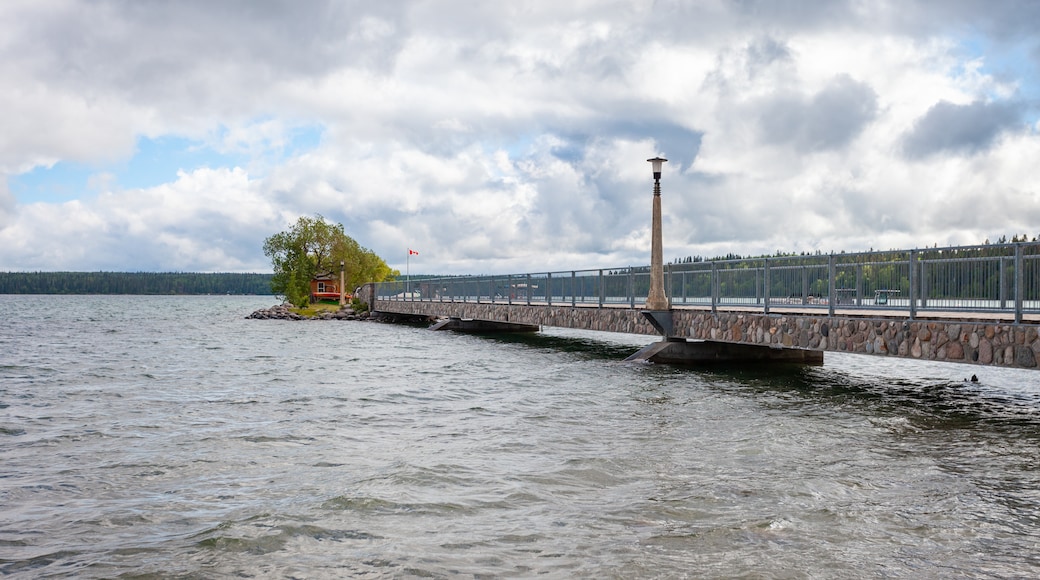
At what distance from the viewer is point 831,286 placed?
689 inches

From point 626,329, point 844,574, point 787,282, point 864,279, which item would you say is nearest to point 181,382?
point 626,329

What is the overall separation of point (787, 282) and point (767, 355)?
4384mm

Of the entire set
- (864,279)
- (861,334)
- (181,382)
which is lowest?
(181,382)

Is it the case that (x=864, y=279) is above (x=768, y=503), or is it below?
above

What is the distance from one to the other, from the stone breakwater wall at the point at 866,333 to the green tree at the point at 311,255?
203 feet

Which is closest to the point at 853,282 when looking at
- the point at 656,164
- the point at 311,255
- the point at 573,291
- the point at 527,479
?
the point at 656,164

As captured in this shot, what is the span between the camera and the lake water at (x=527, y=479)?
6.52m

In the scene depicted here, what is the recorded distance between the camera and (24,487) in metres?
9.20

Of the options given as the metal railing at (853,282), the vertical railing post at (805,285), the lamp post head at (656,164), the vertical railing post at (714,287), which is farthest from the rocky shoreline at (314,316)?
the vertical railing post at (805,285)

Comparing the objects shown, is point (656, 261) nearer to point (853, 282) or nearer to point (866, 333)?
point (853, 282)

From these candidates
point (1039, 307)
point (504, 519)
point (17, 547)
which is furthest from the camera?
point (1039, 307)

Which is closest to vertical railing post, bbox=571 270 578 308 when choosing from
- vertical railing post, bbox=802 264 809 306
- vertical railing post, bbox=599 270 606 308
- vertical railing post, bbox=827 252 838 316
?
vertical railing post, bbox=599 270 606 308

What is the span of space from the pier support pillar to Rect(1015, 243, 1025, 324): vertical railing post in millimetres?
9668

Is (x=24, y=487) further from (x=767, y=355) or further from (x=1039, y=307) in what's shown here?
(x=767, y=355)
